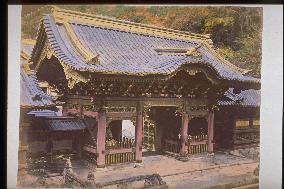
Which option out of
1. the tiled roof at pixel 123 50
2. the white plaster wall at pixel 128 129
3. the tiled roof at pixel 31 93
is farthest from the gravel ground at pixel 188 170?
the tiled roof at pixel 123 50

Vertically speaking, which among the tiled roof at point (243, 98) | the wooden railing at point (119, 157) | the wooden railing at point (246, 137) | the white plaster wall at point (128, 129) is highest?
the tiled roof at point (243, 98)

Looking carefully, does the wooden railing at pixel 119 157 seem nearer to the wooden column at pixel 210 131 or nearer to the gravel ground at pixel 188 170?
the gravel ground at pixel 188 170

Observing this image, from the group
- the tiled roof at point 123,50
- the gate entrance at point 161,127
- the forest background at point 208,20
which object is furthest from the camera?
the gate entrance at point 161,127

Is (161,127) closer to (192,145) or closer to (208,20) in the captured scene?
(192,145)

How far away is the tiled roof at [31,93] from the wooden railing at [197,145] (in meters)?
1.40

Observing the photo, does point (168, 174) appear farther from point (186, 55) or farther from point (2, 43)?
point (2, 43)

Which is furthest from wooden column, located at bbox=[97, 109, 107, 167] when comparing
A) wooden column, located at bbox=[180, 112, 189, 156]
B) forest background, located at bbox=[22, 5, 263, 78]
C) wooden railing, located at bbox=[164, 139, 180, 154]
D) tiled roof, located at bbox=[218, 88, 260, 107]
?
tiled roof, located at bbox=[218, 88, 260, 107]

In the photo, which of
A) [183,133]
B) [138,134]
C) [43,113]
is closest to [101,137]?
[138,134]

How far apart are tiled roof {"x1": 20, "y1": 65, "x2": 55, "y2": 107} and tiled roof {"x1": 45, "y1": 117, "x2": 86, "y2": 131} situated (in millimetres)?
171

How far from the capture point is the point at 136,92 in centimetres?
358

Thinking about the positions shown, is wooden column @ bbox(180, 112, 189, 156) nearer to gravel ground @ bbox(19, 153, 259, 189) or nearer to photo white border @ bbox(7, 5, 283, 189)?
gravel ground @ bbox(19, 153, 259, 189)

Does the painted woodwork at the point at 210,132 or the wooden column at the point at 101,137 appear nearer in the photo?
the wooden column at the point at 101,137

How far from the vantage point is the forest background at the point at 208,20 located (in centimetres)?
349

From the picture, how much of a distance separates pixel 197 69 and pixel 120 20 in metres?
0.88
